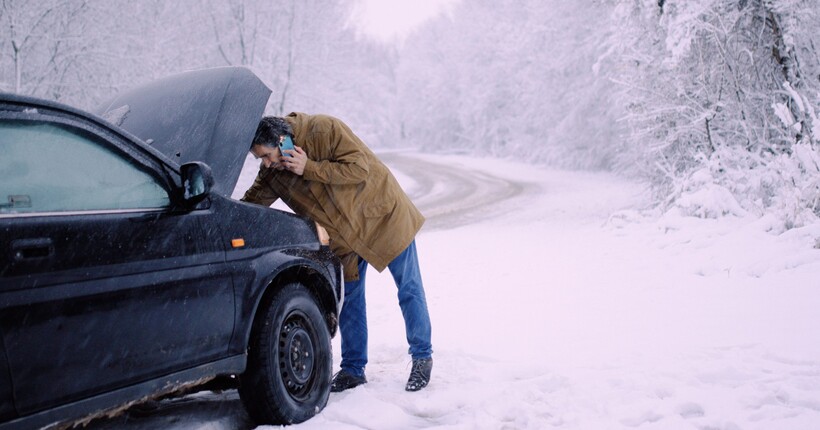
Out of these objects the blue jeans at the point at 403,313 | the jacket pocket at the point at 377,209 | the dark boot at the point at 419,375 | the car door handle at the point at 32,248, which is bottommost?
the dark boot at the point at 419,375

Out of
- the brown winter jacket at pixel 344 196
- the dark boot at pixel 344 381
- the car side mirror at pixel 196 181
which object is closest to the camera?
the car side mirror at pixel 196 181

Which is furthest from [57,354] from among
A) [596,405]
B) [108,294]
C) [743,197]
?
A: [743,197]

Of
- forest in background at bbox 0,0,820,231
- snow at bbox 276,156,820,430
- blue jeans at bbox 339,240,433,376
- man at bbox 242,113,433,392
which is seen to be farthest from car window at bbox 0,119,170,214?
→ forest in background at bbox 0,0,820,231

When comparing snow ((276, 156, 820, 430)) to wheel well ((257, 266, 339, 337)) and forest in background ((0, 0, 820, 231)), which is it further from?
forest in background ((0, 0, 820, 231))

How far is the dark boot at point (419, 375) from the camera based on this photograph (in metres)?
3.74

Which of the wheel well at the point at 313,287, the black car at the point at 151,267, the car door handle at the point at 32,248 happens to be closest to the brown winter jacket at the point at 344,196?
the black car at the point at 151,267

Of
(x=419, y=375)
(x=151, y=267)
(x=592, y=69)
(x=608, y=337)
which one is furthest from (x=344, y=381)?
(x=592, y=69)

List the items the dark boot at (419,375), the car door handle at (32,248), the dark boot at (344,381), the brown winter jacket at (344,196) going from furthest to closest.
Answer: the dark boot at (344,381), the dark boot at (419,375), the brown winter jacket at (344,196), the car door handle at (32,248)

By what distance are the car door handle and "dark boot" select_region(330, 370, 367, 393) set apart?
2.11m

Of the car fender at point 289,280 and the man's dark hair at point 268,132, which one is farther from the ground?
the man's dark hair at point 268,132

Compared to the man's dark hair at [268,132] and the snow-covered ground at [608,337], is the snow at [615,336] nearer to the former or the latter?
the snow-covered ground at [608,337]

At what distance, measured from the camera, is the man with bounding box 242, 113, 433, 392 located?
3.48 meters

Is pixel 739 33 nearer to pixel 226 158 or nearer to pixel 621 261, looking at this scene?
pixel 621 261

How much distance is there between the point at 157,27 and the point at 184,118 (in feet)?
49.0
